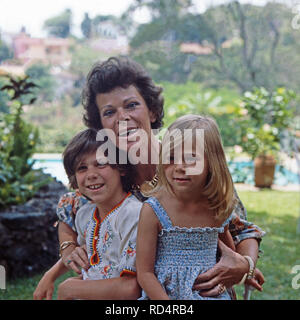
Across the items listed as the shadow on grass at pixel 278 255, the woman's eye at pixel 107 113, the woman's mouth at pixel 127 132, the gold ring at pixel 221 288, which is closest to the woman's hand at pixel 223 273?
the gold ring at pixel 221 288

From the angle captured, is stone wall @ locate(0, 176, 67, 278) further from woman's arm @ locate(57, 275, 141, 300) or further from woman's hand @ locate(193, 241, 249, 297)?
woman's hand @ locate(193, 241, 249, 297)

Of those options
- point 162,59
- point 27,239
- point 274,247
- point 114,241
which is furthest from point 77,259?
point 162,59

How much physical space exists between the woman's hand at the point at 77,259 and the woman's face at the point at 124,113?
35 centimetres

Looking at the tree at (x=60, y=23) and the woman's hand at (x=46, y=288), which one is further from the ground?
the tree at (x=60, y=23)

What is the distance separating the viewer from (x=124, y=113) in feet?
5.20

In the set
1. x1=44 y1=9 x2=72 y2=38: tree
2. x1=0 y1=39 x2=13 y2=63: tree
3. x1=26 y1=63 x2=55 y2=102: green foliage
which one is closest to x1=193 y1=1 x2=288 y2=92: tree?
x1=26 y1=63 x2=55 y2=102: green foliage

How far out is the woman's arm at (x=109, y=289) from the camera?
1.30 metres

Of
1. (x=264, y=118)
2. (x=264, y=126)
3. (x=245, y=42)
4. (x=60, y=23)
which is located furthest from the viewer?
(x=245, y=42)

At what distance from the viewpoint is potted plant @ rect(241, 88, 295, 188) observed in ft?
20.3

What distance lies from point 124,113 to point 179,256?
52 centimetres

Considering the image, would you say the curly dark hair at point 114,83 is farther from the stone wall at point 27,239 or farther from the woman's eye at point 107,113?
the stone wall at point 27,239

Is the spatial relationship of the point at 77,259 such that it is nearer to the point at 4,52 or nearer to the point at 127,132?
the point at 127,132

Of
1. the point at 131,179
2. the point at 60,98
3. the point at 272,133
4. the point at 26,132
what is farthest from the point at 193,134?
the point at 60,98
